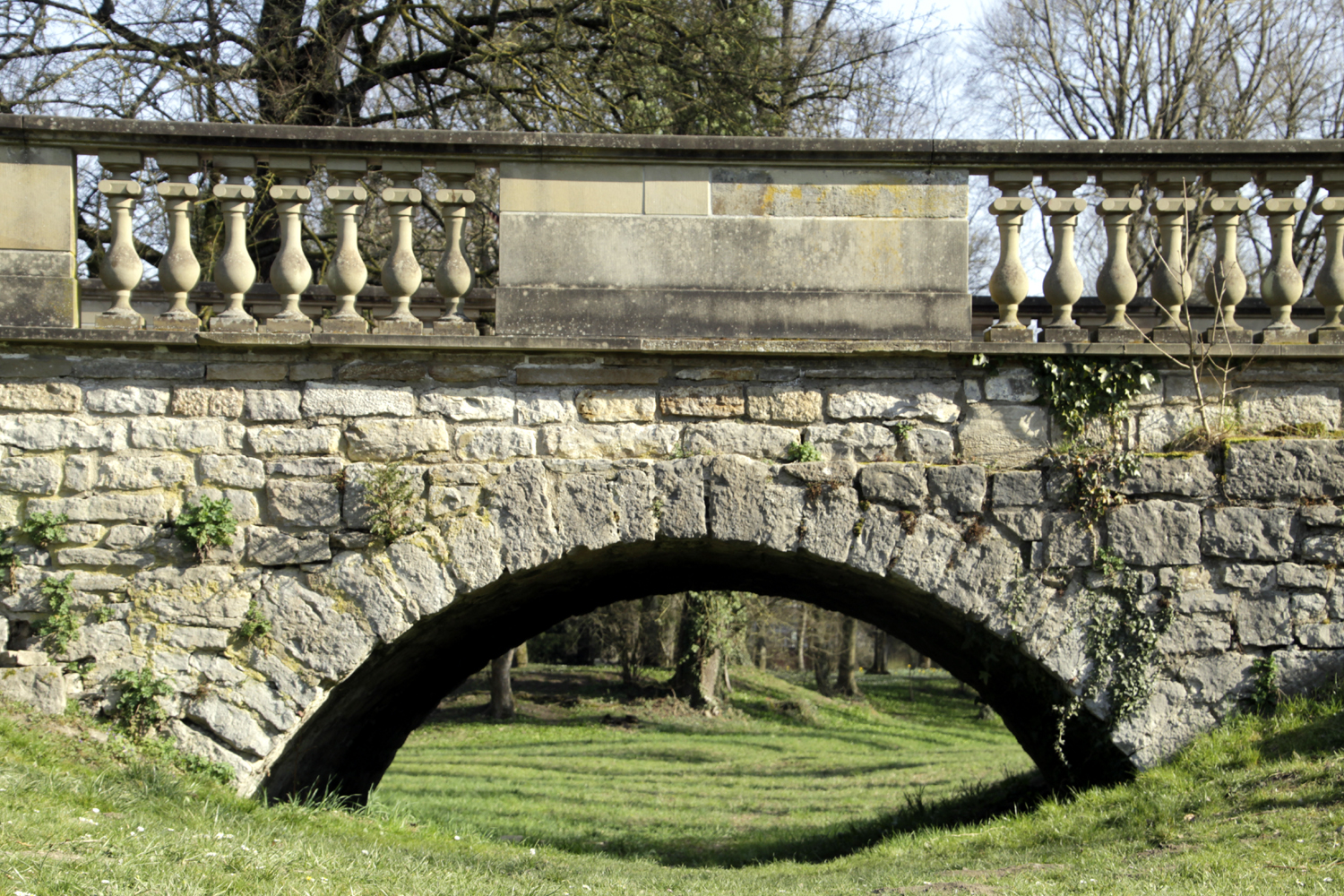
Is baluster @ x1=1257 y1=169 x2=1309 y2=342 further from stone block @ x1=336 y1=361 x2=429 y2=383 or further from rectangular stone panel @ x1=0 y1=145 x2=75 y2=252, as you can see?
rectangular stone panel @ x1=0 y1=145 x2=75 y2=252

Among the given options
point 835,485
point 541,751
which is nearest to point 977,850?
point 835,485

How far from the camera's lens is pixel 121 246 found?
18.0 ft

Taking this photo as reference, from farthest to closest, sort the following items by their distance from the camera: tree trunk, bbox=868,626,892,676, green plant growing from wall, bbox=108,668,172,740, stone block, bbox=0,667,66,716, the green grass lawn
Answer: tree trunk, bbox=868,626,892,676 < green plant growing from wall, bbox=108,668,172,740 < stone block, bbox=0,667,66,716 < the green grass lawn

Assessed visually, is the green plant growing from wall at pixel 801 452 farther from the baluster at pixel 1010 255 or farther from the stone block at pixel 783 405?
the baluster at pixel 1010 255

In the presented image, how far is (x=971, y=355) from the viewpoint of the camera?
555 cm

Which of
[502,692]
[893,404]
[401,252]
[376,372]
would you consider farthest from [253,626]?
[502,692]

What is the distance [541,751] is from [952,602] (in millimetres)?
10285

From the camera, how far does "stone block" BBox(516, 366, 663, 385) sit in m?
5.54

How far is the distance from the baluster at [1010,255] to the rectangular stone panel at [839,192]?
0.65 feet

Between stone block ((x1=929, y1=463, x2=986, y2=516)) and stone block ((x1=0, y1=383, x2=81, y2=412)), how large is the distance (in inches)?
167

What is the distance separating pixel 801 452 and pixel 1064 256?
1662 mm

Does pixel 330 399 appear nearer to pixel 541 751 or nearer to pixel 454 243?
pixel 454 243

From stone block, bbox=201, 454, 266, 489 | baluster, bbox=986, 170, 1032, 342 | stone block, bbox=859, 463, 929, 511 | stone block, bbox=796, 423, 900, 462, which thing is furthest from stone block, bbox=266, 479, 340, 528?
baluster, bbox=986, 170, 1032, 342

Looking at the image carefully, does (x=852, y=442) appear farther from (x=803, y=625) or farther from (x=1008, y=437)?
(x=803, y=625)
